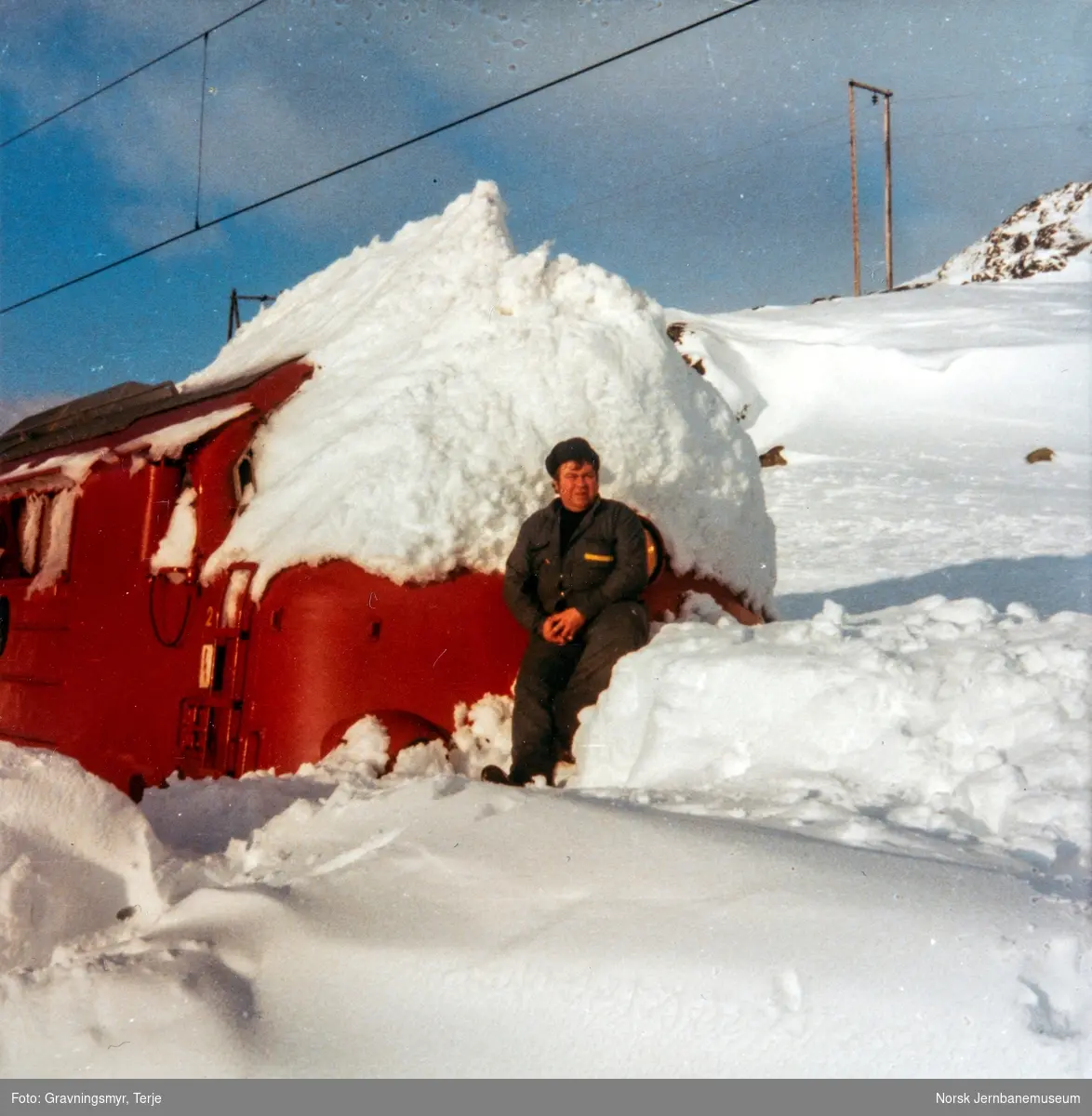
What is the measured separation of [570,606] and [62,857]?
2.01 meters

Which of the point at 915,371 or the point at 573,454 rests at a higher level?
the point at 915,371

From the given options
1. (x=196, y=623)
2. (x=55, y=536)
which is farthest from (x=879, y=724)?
(x=55, y=536)

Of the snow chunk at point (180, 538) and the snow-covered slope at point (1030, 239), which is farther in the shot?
the snow-covered slope at point (1030, 239)

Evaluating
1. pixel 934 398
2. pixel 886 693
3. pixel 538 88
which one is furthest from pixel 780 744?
pixel 934 398

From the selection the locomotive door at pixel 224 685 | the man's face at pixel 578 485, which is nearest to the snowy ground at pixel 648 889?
the locomotive door at pixel 224 685

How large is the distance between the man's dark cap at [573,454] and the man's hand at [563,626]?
1.81 feet

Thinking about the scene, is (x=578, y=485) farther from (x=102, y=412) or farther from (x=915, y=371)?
(x=915, y=371)

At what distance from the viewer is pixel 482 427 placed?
4266 millimetres

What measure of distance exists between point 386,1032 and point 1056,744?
169 centimetres

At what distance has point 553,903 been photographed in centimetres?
197

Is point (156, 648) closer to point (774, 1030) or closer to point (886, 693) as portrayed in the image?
point (886, 693)

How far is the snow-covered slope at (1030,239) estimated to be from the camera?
193 feet

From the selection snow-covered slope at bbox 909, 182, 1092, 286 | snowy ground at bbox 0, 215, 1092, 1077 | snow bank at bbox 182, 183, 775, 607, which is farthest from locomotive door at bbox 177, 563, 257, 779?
snow-covered slope at bbox 909, 182, 1092, 286

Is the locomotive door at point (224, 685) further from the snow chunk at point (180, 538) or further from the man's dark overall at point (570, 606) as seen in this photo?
the man's dark overall at point (570, 606)
